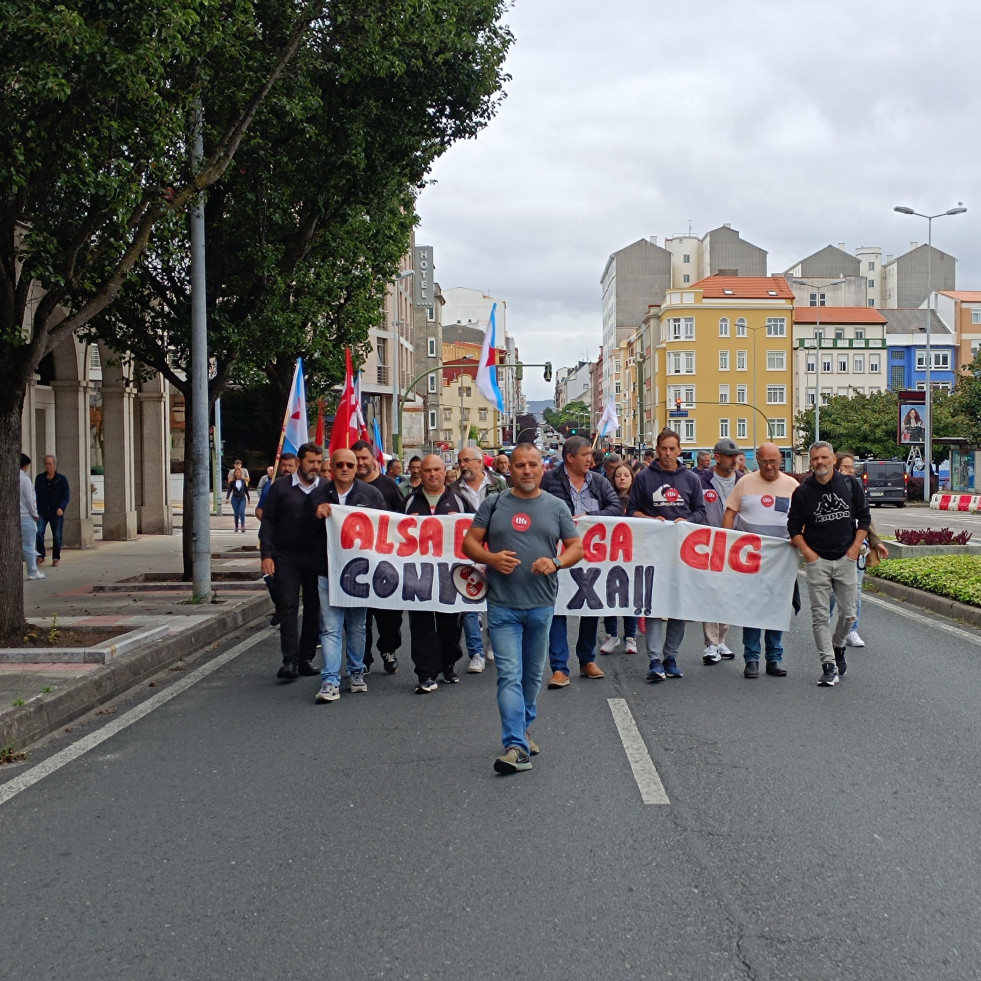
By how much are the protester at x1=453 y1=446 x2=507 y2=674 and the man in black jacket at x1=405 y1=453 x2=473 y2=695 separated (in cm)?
16

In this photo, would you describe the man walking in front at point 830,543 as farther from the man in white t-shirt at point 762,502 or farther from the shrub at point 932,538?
the shrub at point 932,538

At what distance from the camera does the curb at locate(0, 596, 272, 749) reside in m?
7.80

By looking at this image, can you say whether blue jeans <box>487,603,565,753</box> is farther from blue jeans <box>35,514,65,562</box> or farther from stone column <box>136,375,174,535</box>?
stone column <box>136,375,174,535</box>

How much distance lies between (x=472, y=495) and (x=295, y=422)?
264 inches

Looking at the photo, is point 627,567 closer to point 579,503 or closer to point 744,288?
point 579,503

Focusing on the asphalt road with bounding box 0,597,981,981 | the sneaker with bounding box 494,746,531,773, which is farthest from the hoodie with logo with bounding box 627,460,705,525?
the sneaker with bounding box 494,746,531,773

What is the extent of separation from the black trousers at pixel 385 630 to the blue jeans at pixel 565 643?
1336 mm

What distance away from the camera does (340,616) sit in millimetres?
9234

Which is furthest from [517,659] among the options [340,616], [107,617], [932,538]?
[932,538]

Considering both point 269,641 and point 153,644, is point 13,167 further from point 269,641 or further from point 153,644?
point 269,641

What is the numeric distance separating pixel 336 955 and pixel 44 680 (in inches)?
230

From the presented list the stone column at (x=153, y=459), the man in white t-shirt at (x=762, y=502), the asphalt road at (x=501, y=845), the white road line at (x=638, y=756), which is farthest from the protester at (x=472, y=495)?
the stone column at (x=153, y=459)

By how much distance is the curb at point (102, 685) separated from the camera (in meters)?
7.80

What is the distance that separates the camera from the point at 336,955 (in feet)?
13.5
